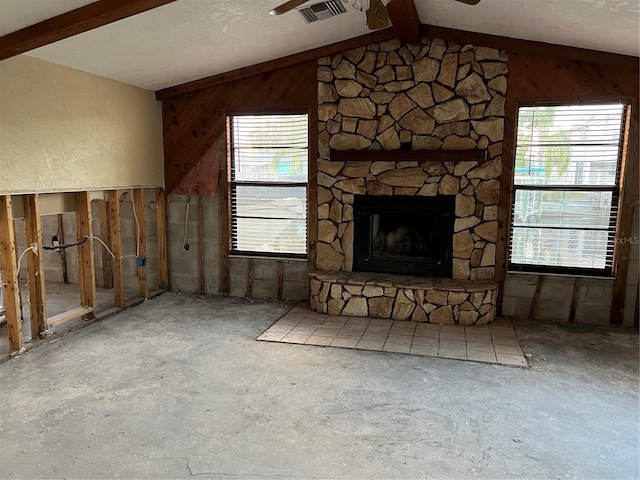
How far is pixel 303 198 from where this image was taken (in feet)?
17.2

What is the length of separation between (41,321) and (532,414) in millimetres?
4028

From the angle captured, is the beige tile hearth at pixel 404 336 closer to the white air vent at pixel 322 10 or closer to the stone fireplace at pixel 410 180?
the stone fireplace at pixel 410 180

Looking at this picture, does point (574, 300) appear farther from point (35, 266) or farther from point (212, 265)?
point (35, 266)

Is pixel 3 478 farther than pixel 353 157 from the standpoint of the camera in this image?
No

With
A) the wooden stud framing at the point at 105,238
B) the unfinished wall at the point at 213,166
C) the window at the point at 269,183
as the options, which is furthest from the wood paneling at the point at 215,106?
the wooden stud framing at the point at 105,238

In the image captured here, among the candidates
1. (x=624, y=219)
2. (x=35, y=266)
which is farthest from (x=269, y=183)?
(x=624, y=219)

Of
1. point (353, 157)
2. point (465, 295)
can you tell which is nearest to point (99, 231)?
point (353, 157)

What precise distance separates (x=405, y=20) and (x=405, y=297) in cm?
265

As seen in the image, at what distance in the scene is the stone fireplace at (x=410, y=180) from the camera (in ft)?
15.1

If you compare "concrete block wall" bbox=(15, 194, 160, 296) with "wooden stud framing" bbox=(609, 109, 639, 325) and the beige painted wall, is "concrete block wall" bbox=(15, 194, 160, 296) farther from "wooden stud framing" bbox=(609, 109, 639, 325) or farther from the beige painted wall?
"wooden stud framing" bbox=(609, 109, 639, 325)

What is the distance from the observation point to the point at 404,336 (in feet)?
13.8

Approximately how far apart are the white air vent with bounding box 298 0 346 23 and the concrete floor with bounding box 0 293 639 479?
8.71 ft

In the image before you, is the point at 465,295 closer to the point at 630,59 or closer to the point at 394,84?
the point at 394,84

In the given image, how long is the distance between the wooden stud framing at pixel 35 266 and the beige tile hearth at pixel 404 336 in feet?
6.41
